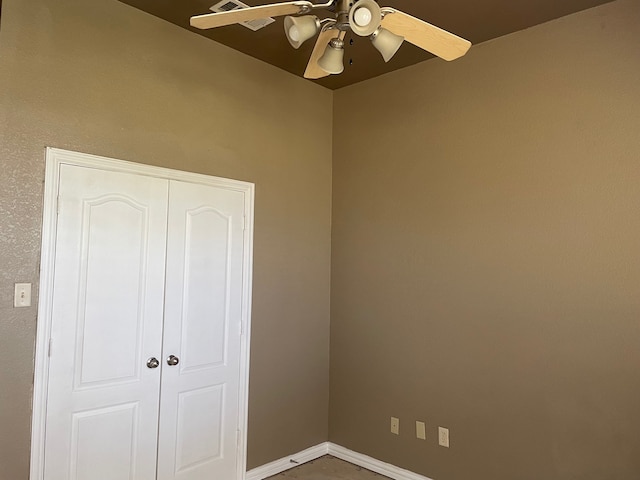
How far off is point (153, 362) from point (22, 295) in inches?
32.9

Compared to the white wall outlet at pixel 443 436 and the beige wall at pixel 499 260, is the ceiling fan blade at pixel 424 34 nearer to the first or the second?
the beige wall at pixel 499 260

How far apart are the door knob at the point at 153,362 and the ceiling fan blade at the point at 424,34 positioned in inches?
89.7

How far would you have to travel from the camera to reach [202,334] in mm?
3154

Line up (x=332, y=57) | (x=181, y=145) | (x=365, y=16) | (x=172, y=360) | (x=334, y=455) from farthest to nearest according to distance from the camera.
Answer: (x=334, y=455)
(x=181, y=145)
(x=172, y=360)
(x=332, y=57)
(x=365, y=16)

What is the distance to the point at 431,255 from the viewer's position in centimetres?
340

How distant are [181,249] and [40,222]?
32.5 inches

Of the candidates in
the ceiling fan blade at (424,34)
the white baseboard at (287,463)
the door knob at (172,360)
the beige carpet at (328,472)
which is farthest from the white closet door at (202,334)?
the ceiling fan blade at (424,34)

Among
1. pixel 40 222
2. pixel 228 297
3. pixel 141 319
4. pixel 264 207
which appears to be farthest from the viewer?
pixel 264 207

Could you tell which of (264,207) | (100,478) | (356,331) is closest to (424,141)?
(264,207)

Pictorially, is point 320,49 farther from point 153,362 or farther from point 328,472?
point 328,472

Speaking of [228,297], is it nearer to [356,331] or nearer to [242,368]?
[242,368]

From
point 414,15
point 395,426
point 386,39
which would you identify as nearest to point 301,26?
point 386,39

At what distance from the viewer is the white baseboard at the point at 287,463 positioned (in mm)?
3430

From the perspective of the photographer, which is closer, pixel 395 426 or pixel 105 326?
pixel 105 326
